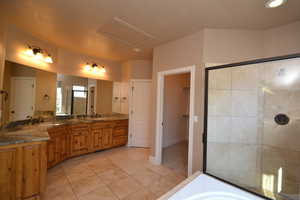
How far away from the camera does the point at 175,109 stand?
460 centimetres

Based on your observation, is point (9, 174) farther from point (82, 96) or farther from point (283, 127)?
point (283, 127)

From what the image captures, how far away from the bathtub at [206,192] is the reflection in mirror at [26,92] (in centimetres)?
287

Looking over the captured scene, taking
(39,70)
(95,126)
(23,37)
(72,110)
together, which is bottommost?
(95,126)

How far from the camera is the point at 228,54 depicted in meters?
2.23

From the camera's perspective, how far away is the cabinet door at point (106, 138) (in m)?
3.54

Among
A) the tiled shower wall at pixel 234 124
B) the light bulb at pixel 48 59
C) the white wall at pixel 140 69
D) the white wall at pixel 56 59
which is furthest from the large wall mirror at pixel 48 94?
the tiled shower wall at pixel 234 124

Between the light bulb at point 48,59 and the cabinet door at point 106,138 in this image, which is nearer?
the light bulb at point 48,59

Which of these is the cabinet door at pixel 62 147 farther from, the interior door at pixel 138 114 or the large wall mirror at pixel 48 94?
the interior door at pixel 138 114

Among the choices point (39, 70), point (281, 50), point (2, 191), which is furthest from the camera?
point (39, 70)

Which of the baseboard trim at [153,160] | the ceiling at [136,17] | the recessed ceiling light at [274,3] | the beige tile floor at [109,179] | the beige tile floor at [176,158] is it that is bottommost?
the beige tile floor at [176,158]

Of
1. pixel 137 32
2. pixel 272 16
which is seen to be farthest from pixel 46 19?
pixel 272 16

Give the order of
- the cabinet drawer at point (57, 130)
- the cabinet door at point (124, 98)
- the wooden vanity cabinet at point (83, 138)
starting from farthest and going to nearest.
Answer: the cabinet door at point (124, 98) → the wooden vanity cabinet at point (83, 138) → the cabinet drawer at point (57, 130)

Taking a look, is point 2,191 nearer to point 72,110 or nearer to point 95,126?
point 95,126

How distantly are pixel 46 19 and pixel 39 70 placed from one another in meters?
1.22
